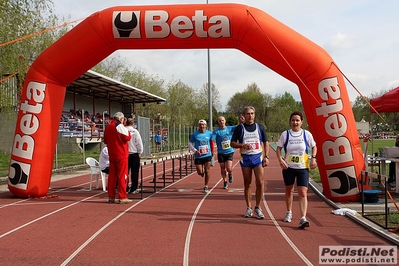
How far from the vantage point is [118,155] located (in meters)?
9.70

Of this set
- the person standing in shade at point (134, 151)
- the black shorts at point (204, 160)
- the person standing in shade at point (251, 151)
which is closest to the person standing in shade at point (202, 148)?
the black shorts at point (204, 160)

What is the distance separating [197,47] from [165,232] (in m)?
4.73

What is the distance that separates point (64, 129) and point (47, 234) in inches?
875

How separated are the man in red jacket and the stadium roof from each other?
1374 centimetres

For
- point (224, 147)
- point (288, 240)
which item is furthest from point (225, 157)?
point (288, 240)

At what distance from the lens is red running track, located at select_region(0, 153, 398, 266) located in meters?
5.52

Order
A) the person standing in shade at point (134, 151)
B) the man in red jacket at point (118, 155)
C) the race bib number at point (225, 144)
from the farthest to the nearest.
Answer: the race bib number at point (225, 144), the person standing in shade at point (134, 151), the man in red jacket at point (118, 155)

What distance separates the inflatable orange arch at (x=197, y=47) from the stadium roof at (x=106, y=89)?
12841 mm

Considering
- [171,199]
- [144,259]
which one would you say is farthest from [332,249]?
[171,199]

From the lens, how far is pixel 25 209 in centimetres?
913

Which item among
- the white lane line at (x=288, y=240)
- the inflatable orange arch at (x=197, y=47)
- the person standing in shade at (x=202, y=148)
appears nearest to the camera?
A: the white lane line at (x=288, y=240)

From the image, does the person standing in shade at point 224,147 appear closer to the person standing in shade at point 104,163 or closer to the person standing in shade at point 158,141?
the person standing in shade at point 104,163

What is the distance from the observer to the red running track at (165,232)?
5.52m

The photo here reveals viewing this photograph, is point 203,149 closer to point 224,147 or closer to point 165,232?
point 224,147
